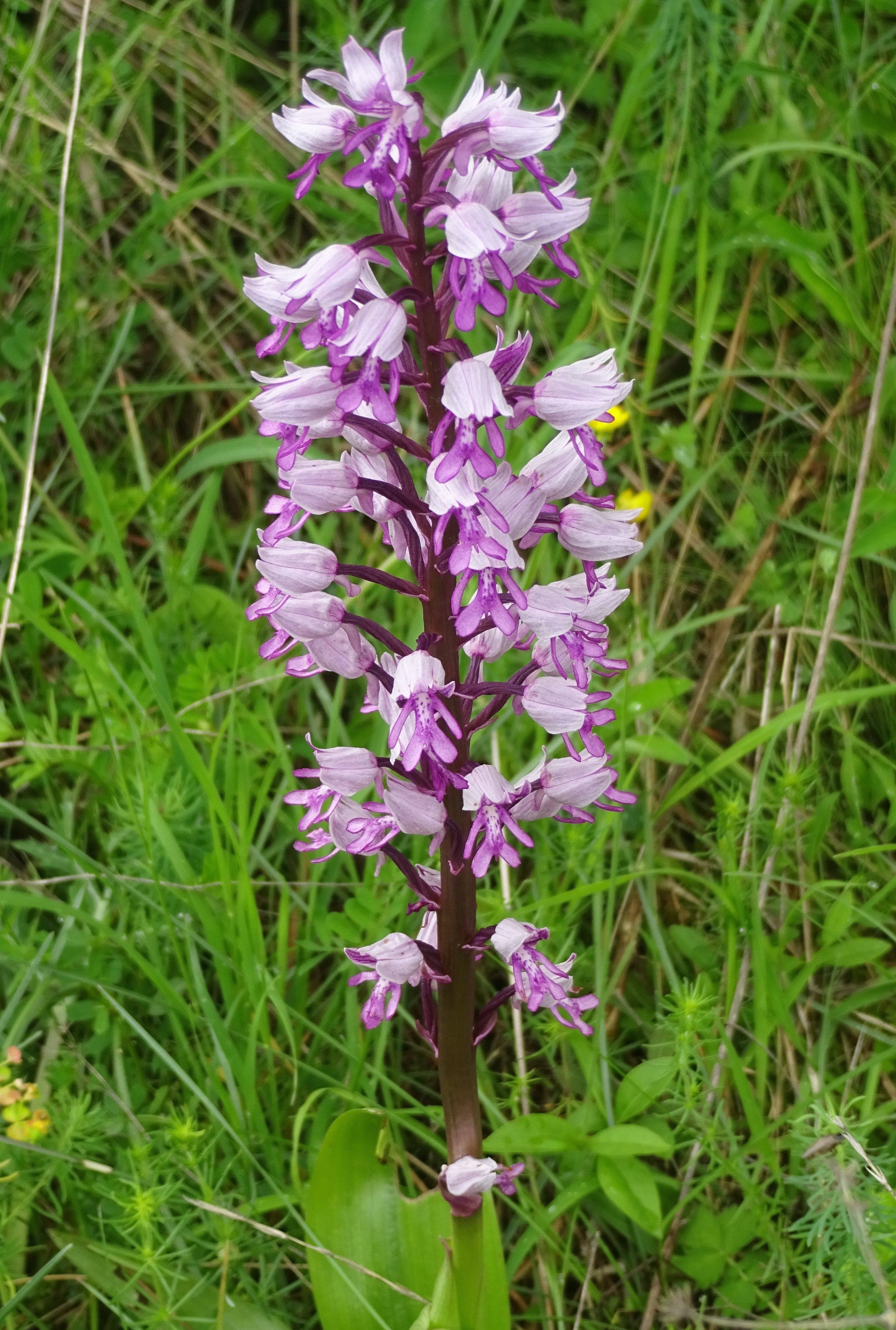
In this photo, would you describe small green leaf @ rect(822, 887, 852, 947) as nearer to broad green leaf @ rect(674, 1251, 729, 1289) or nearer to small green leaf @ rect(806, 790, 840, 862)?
small green leaf @ rect(806, 790, 840, 862)

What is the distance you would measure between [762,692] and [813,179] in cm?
144

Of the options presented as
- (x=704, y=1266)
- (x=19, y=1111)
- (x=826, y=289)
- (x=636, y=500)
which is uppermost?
(x=826, y=289)

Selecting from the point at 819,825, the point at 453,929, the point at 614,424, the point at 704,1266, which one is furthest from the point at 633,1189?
the point at 614,424

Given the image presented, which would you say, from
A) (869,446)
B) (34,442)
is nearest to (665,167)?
(869,446)

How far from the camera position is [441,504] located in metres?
1.40

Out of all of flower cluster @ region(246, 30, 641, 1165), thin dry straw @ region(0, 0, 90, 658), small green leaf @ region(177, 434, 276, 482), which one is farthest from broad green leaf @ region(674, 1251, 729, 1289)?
small green leaf @ region(177, 434, 276, 482)

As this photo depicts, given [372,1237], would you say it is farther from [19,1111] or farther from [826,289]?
[826,289]

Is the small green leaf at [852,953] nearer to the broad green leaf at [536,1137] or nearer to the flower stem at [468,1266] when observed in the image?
the broad green leaf at [536,1137]

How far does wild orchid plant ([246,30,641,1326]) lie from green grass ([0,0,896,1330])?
A: 1.36 ft

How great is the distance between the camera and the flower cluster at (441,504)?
4.44 feet

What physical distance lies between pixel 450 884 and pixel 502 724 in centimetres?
99

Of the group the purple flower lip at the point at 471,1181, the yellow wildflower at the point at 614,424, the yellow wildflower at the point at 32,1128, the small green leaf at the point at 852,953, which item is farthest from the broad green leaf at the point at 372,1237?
the yellow wildflower at the point at 614,424

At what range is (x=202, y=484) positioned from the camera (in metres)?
3.15

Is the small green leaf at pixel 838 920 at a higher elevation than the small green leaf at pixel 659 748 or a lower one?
lower
